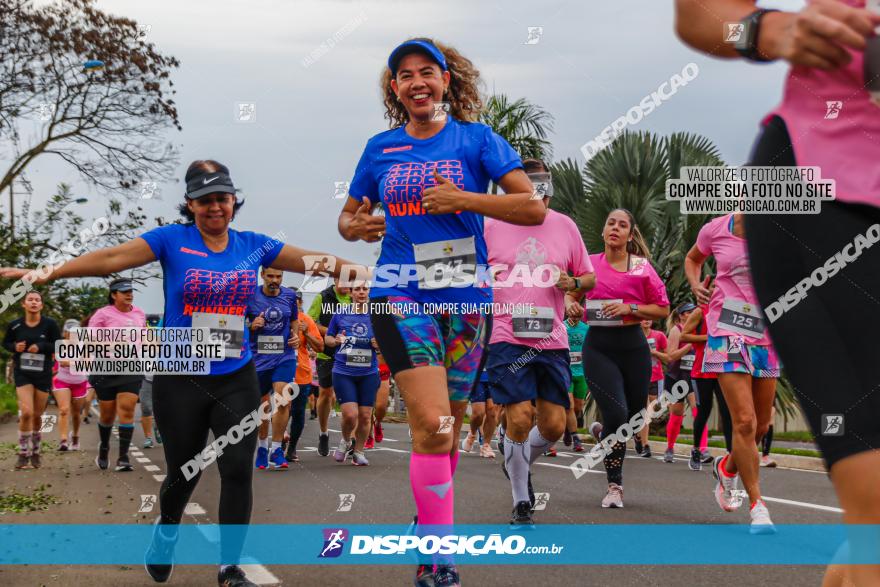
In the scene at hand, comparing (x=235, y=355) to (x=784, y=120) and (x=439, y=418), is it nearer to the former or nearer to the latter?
(x=439, y=418)

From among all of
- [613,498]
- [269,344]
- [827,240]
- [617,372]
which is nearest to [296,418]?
[269,344]

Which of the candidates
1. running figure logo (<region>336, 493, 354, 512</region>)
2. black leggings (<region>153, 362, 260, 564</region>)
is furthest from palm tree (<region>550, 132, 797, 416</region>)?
black leggings (<region>153, 362, 260, 564</region>)

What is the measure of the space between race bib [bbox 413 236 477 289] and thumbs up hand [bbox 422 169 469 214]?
0.82 ft

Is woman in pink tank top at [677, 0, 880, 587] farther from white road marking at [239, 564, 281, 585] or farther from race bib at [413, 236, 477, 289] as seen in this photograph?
white road marking at [239, 564, 281, 585]

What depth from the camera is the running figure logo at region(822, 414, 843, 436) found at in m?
1.85

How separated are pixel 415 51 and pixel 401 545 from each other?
121 inches

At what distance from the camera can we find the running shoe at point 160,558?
511 centimetres

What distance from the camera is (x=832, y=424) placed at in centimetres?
187

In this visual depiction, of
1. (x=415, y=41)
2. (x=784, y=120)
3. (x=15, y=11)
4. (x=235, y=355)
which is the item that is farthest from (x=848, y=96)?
(x=15, y=11)

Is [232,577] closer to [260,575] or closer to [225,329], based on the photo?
[260,575]

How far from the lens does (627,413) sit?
25.4 ft

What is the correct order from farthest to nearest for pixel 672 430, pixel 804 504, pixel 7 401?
1. pixel 7 401
2. pixel 672 430
3. pixel 804 504

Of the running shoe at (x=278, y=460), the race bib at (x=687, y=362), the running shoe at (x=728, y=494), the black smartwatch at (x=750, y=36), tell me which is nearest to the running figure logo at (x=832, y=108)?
the black smartwatch at (x=750, y=36)

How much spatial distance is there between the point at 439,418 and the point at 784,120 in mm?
2355
